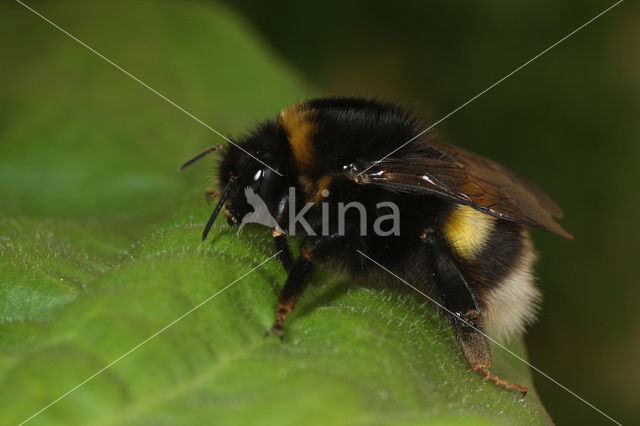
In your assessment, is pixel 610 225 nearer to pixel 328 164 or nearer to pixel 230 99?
pixel 230 99

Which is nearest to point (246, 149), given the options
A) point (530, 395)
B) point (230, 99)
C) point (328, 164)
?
point (328, 164)

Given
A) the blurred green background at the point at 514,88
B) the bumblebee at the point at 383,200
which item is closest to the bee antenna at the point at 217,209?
the bumblebee at the point at 383,200

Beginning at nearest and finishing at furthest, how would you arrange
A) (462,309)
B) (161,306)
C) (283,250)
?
(161,306) < (283,250) < (462,309)

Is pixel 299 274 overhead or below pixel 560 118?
below

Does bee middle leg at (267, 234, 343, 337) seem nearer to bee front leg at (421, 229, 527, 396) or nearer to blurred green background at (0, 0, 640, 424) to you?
bee front leg at (421, 229, 527, 396)

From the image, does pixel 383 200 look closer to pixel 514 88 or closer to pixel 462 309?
pixel 462 309

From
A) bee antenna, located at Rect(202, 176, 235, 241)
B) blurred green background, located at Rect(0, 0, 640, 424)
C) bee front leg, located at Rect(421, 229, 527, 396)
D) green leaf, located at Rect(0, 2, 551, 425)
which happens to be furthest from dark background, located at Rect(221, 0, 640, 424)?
bee antenna, located at Rect(202, 176, 235, 241)

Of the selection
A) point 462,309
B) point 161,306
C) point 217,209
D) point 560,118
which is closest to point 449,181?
point 462,309

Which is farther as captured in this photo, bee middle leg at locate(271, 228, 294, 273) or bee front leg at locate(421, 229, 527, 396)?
bee front leg at locate(421, 229, 527, 396)
